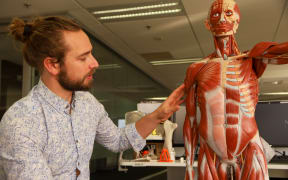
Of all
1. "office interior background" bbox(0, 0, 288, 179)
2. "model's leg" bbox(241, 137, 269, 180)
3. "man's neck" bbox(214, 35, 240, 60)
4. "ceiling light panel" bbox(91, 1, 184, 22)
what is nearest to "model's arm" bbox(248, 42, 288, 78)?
"man's neck" bbox(214, 35, 240, 60)

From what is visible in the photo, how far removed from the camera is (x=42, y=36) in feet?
4.08

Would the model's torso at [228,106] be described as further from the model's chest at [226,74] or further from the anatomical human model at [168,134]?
the anatomical human model at [168,134]

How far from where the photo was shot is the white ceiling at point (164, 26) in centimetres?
388

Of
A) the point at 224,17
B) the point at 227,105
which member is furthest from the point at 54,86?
the point at 224,17

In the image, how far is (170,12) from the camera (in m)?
4.15

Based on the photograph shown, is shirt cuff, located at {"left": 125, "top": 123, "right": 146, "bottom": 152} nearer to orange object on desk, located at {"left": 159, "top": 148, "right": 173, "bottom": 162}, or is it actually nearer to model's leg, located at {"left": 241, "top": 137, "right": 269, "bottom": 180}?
model's leg, located at {"left": 241, "top": 137, "right": 269, "bottom": 180}

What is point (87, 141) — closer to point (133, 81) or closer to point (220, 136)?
point (220, 136)

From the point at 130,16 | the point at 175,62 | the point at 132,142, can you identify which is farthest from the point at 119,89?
the point at 132,142

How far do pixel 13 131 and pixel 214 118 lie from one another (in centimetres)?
97

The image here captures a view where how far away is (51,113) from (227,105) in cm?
88

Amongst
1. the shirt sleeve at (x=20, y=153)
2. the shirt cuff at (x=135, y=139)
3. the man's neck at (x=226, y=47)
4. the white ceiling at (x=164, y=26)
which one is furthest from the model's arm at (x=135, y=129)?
the white ceiling at (x=164, y=26)

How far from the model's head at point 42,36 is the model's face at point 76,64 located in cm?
2

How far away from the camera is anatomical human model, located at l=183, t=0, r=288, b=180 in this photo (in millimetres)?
1526

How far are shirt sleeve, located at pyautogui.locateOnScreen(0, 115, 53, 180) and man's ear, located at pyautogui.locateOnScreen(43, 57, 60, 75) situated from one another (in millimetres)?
258
